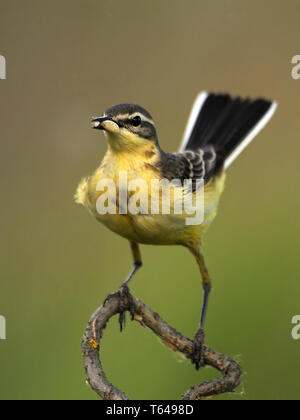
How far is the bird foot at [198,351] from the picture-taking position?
10.4 feet

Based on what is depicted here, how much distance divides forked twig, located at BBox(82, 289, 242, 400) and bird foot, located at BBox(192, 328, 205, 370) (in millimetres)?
24

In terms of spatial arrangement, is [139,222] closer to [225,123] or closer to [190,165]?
[190,165]

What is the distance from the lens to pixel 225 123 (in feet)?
15.6

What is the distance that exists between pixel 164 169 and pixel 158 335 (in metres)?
1.10

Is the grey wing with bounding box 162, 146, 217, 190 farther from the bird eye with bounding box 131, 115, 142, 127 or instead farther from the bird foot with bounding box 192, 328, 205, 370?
the bird foot with bounding box 192, 328, 205, 370

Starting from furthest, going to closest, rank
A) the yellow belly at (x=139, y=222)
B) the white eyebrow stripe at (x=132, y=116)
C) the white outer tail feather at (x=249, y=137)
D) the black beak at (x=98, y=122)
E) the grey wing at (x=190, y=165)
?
1. the white outer tail feather at (x=249, y=137)
2. the grey wing at (x=190, y=165)
3. the yellow belly at (x=139, y=222)
4. the white eyebrow stripe at (x=132, y=116)
5. the black beak at (x=98, y=122)

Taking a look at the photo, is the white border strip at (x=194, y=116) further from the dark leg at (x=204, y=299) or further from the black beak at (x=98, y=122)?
the black beak at (x=98, y=122)

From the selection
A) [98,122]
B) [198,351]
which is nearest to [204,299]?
[198,351]

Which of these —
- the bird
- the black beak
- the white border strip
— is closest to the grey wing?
the bird

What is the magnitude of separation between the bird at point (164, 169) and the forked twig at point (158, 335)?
0.32ft

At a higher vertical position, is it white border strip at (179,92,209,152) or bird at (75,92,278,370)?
white border strip at (179,92,209,152)

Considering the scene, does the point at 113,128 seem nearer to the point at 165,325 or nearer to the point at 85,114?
the point at 165,325

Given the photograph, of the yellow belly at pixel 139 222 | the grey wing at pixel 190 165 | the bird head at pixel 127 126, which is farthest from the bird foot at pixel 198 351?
the bird head at pixel 127 126

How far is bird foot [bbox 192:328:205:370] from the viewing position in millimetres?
3168
